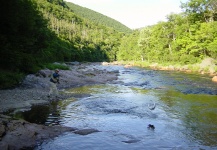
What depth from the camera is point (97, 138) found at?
10.5m

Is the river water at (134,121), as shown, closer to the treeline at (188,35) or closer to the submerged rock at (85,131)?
the submerged rock at (85,131)

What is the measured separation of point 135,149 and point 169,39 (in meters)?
64.3

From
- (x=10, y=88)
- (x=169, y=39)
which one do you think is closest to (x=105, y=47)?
(x=169, y=39)

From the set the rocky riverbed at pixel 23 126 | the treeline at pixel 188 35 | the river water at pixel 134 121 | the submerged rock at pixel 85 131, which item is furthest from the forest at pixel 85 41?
the submerged rock at pixel 85 131

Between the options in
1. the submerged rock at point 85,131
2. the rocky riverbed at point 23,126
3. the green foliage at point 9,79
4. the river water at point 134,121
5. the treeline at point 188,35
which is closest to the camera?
the rocky riverbed at point 23,126

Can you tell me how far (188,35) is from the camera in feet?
198

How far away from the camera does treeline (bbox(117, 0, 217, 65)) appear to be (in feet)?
173

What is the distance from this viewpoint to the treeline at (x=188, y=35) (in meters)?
52.7

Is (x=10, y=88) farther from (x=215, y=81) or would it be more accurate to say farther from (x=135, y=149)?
(x=215, y=81)

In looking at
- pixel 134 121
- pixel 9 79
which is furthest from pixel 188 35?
pixel 134 121

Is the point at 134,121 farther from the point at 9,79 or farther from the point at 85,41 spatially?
the point at 85,41

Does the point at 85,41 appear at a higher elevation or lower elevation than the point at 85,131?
higher

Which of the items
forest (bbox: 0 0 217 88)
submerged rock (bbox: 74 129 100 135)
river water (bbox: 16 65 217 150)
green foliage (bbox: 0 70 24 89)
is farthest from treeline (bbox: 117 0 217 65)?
submerged rock (bbox: 74 129 100 135)

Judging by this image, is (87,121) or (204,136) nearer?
(204,136)
